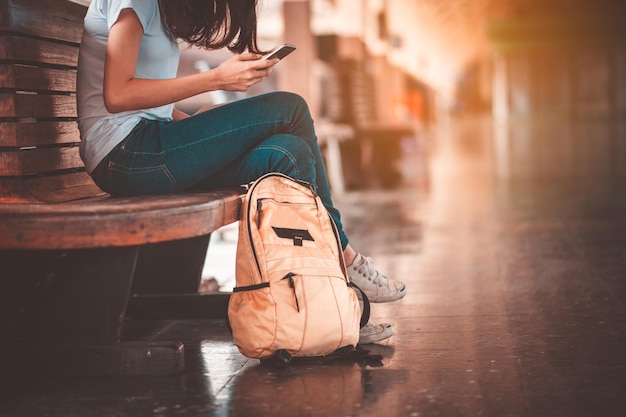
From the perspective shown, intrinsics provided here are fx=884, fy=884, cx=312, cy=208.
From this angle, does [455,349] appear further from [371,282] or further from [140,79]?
[140,79]

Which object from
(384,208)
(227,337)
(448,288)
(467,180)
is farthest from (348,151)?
(227,337)

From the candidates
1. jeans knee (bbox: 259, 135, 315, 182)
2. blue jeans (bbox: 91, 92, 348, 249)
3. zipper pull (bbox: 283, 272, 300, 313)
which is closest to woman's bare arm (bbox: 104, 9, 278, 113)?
blue jeans (bbox: 91, 92, 348, 249)

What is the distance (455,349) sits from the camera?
2.77 metres

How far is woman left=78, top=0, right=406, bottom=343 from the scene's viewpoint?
268 centimetres

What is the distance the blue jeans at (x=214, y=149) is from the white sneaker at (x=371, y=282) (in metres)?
0.38

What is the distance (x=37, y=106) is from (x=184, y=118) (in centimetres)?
51

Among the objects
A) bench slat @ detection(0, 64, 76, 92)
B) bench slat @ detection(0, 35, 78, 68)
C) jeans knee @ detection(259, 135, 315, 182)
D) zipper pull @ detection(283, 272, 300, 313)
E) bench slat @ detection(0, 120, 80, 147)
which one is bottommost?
zipper pull @ detection(283, 272, 300, 313)

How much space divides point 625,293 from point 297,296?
67.1 inches

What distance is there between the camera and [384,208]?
7512mm

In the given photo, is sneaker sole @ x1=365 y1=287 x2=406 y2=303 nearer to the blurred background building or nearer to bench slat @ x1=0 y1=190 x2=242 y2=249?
bench slat @ x1=0 y1=190 x2=242 y2=249

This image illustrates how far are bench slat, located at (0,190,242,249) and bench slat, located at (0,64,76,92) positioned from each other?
18.5 inches

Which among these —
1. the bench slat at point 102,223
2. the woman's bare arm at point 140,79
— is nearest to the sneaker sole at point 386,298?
the bench slat at point 102,223

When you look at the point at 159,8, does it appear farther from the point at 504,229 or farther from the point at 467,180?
the point at 467,180

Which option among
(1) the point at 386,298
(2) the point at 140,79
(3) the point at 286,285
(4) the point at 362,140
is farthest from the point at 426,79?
(3) the point at 286,285
